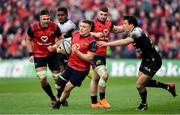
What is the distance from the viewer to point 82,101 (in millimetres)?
18531

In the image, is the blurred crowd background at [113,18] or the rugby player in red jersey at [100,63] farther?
the blurred crowd background at [113,18]

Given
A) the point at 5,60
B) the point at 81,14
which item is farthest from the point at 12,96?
the point at 81,14

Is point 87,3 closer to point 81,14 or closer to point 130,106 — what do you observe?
point 81,14

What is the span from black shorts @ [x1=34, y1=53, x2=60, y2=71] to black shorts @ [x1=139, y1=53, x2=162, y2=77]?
2449mm

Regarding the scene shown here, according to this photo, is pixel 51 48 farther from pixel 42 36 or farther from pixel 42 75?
pixel 42 75

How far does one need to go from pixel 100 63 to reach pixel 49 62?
1.39 m

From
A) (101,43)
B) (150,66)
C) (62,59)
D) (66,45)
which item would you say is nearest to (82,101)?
(62,59)

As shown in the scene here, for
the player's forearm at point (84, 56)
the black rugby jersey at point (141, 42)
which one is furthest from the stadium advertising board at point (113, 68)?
the player's forearm at point (84, 56)

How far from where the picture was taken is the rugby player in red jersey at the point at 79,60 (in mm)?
15863

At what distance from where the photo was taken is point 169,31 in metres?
33.1

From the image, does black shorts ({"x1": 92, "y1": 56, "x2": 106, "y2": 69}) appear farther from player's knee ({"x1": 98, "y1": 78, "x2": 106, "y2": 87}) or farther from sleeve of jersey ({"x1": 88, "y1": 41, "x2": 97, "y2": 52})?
sleeve of jersey ({"x1": 88, "y1": 41, "x2": 97, "y2": 52})

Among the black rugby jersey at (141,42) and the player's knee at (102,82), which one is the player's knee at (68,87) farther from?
the black rugby jersey at (141,42)

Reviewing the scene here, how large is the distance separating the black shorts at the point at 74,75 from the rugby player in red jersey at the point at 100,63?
2.56 ft

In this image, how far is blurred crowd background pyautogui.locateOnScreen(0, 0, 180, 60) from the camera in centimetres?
3234
